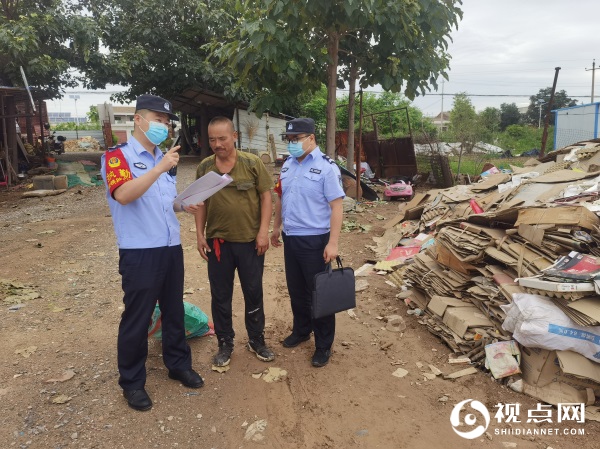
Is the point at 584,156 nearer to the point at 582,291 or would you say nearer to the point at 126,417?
the point at 582,291

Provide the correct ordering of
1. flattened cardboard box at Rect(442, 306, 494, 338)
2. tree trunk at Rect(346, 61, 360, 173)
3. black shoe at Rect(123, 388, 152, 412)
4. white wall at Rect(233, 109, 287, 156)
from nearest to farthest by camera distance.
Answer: black shoe at Rect(123, 388, 152, 412), flattened cardboard box at Rect(442, 306, 494, 338), tree trunk at Rect(346, 61, 360, 173), white wall at Rect(233, 109, 287, 156)

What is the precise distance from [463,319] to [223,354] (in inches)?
76.5

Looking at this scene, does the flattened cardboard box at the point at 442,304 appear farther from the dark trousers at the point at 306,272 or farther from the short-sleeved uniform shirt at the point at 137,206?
the short-sleeved uniform shirt at the point at 137,206

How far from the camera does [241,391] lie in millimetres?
3035

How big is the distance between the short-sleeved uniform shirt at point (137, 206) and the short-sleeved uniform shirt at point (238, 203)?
47 centimetres

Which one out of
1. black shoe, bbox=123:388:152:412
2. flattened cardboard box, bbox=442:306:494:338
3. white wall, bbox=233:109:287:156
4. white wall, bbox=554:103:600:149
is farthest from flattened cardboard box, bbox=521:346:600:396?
white wall, bbox=554:103:600:149

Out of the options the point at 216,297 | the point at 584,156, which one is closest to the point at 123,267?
the point at 216,297

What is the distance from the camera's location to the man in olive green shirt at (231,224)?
10.2 feet

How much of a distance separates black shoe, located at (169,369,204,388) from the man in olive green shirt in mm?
261

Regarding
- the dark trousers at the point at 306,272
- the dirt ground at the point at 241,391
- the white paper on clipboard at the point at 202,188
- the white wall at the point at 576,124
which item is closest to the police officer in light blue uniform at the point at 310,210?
the dark trousers at the point at 306,272

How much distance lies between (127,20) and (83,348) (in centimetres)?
1501

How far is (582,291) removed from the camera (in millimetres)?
2861

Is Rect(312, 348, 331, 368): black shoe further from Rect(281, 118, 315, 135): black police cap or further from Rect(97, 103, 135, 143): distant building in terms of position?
Rect(97, 103, 135, 143): distant building

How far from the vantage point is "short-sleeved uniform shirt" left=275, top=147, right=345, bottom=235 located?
10.6 ft
